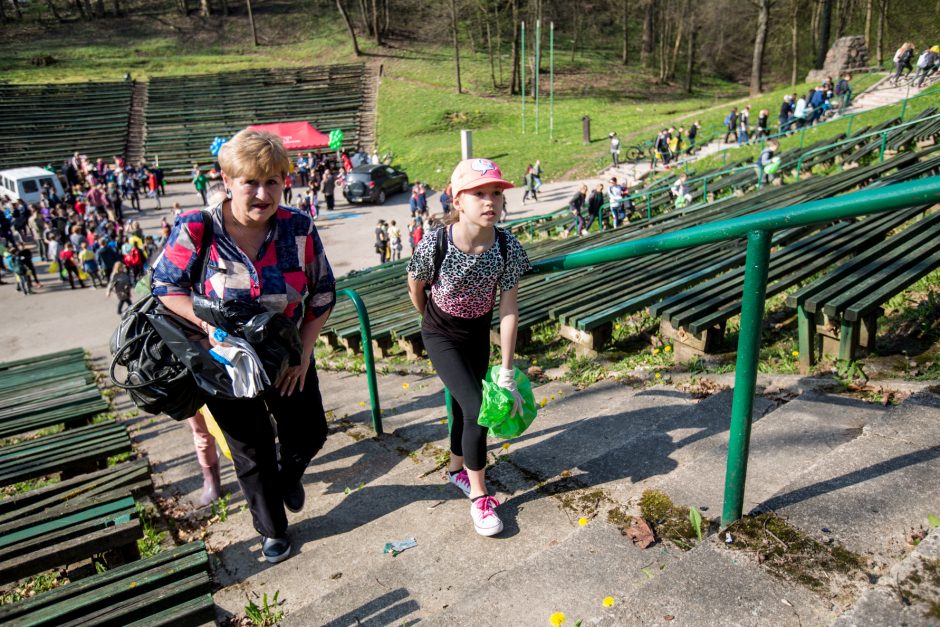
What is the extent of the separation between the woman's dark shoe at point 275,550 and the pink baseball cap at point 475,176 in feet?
5.69

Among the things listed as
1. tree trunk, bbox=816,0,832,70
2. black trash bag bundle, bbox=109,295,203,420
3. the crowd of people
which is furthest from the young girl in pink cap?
tree trunk, bbox=816,0,832,70

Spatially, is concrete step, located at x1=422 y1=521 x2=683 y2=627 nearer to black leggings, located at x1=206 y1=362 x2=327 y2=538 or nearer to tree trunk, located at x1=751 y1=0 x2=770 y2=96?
black leggings, located at x1=206 y1=362 x2=327 y2=538

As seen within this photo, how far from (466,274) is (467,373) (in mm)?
463

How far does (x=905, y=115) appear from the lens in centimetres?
1700

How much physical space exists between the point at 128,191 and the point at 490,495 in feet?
90.3

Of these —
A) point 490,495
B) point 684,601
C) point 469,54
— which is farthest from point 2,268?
point 469,54

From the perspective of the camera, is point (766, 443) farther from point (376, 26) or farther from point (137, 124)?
point (376, 26)

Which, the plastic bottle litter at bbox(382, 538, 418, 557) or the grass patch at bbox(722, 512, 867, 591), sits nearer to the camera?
the grass patch at bbox(722, 512, 867, 591)

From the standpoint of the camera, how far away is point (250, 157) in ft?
8.21

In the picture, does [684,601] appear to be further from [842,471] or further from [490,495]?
[490,495]

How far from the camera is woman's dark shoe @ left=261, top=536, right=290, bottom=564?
2877 millimetres

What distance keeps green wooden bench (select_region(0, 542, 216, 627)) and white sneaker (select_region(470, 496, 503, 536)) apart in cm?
Result: 106

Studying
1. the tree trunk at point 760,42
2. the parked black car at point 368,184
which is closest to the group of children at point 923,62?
the tree trunk at point 760,42

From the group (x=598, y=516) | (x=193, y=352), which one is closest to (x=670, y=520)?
(x=598, y=516)
